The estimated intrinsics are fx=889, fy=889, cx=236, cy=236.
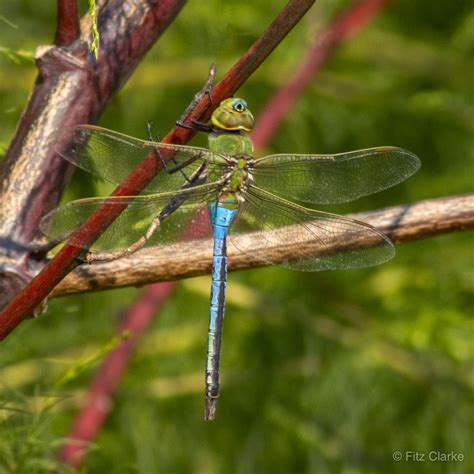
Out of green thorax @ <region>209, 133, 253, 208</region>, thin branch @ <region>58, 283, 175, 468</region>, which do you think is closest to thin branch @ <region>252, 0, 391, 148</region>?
thin branch @ <region>58, 283, 175, 468</region>

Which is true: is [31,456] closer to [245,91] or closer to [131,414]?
[131,414]

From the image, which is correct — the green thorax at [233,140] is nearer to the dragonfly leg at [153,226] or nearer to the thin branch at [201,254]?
the dragonfly leg at [153,226]

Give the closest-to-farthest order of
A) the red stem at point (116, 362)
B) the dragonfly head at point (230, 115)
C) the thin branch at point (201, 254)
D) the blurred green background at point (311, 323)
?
the thin branch at point (201, 254), the dragonfly head at point (230, 115), the red stem at point (116, 362), the blurred green background at point (311, 323)

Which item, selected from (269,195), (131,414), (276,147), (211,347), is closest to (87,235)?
(211,347)

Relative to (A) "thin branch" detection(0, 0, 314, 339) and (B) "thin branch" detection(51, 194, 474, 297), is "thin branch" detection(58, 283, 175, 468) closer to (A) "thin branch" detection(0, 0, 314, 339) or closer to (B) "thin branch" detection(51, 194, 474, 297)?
(B) "thin branch" detection(51, 194, 474, 297)

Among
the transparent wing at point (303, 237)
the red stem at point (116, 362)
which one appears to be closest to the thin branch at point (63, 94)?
the transparent wing at point (303, 237)

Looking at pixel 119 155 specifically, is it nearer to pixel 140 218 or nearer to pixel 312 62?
pixel 140 218
